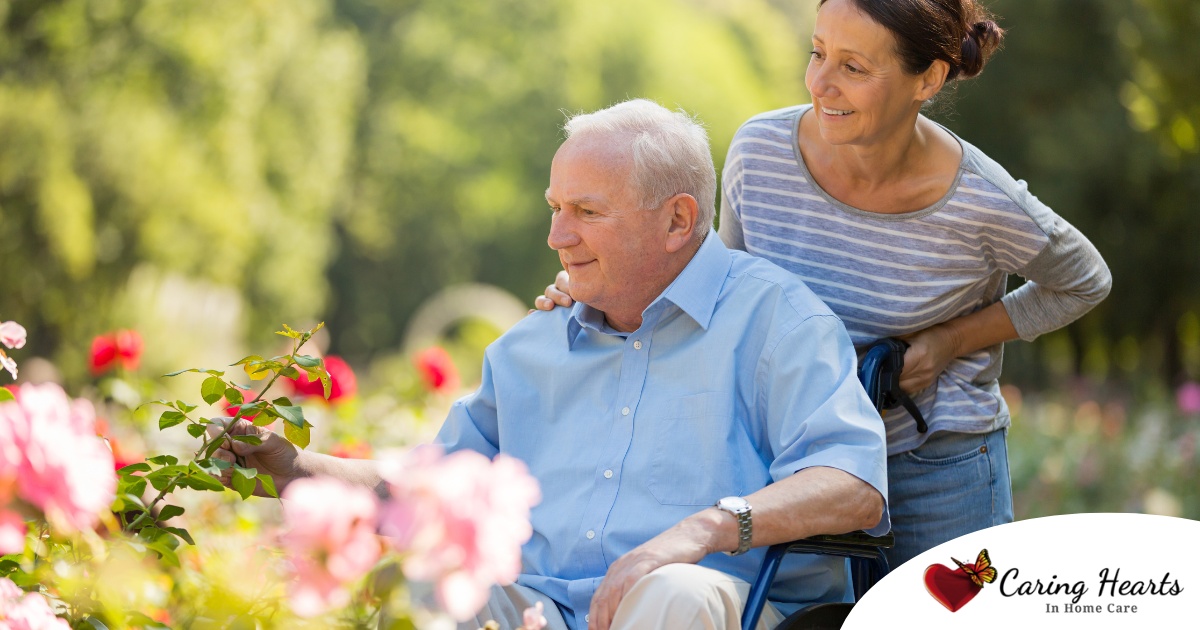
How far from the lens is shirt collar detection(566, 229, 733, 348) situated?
217 cm

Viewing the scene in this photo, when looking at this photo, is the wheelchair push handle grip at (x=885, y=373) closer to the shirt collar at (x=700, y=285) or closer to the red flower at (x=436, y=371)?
the shirt collar at (x=700, y=285)

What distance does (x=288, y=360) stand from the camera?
→ 170cm

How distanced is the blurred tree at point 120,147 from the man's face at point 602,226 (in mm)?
10410

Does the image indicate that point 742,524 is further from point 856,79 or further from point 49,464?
point 49,464

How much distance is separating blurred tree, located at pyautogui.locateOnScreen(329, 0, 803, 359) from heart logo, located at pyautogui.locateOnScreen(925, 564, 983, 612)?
2294 centimetres

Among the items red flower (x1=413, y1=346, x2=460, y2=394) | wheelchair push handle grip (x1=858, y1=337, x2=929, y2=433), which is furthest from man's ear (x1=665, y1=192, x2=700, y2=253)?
red flower (x1=413, y1=346, x2=460, y2=394)

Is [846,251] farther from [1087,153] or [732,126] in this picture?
[732,126]

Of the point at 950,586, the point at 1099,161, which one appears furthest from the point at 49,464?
the point at 1099,161

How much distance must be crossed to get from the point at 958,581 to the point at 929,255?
0.77m

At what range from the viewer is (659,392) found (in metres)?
2.17

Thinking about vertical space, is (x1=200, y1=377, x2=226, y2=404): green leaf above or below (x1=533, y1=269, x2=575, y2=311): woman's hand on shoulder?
below

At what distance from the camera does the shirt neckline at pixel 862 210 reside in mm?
2305

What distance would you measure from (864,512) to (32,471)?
136 centimetres

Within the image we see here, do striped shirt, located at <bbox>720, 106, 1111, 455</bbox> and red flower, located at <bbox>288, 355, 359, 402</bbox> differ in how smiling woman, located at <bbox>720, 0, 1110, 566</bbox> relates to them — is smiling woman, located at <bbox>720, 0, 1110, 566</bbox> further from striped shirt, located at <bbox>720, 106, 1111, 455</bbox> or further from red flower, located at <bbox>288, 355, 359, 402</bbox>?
red flower, located at <bbox>288, 355, 359, 402</bbox>
